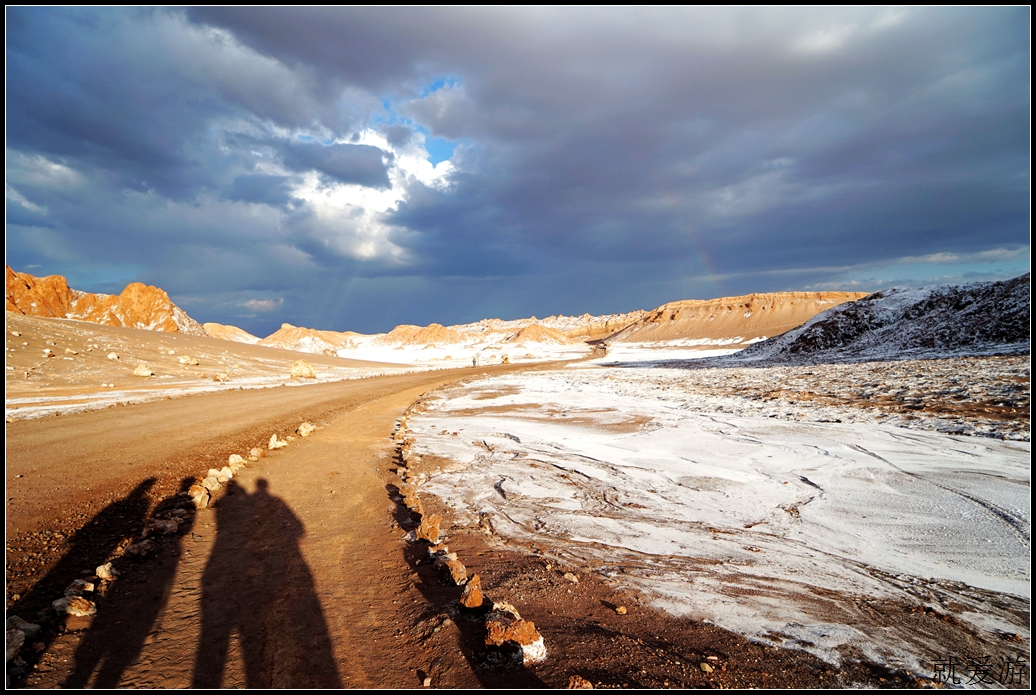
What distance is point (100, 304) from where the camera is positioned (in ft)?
254

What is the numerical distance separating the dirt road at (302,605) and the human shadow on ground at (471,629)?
18 mm

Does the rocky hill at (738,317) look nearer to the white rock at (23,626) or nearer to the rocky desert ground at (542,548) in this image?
the rocky desert ground at (542,548)

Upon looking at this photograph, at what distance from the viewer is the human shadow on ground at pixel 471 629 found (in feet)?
10.3

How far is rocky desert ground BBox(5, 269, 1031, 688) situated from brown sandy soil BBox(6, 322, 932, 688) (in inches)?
1.0

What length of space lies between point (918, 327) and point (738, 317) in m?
80.8

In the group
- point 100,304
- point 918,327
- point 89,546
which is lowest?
point 89,546

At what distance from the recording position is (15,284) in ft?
220

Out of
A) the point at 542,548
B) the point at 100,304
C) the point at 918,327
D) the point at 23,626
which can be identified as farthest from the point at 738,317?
the point at 100,304

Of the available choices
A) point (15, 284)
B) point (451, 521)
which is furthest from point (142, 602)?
point (15, 284)

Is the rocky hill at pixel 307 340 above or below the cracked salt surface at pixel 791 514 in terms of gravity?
Result: above

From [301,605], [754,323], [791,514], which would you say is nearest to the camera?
[301,605]

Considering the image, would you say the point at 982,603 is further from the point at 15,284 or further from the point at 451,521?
the point at 15,284

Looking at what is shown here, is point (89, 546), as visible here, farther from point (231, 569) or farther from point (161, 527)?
point (231, 569)

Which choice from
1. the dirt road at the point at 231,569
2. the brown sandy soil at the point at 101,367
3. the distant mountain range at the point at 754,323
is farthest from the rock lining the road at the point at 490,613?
the distant mountain range at the point at 754,323
